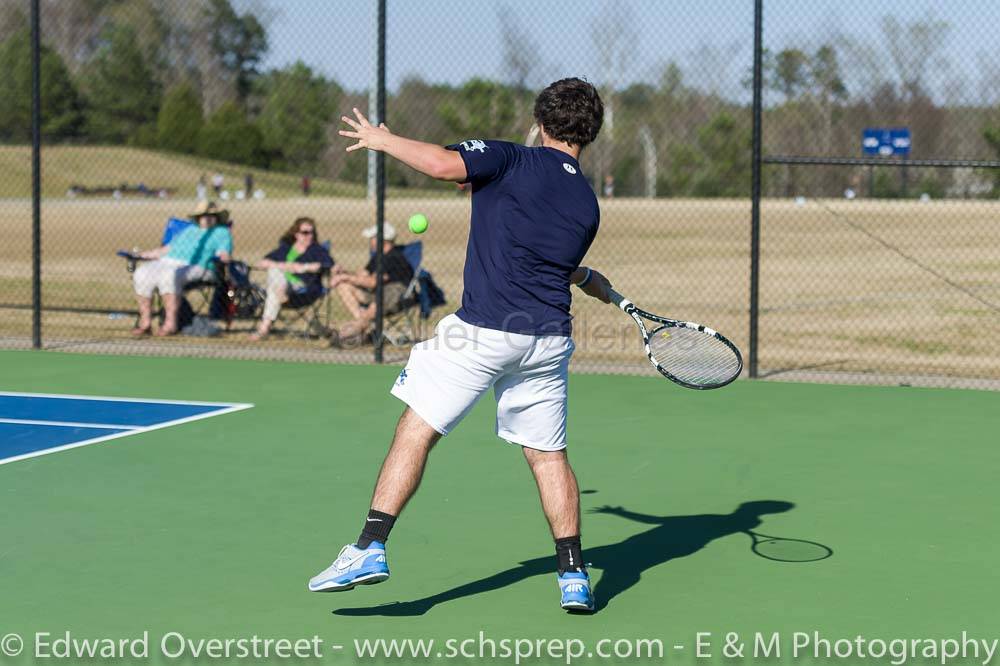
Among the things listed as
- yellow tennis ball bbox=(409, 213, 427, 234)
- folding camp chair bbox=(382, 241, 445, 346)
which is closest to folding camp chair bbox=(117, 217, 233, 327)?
folding camp chair bbox=(382, 241, 445, 346)

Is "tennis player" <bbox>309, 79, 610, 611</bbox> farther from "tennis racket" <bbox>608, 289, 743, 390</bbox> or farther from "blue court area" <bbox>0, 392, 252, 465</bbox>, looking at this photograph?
"blue court area" <bbox>0, 392, 252, 465</bbox>

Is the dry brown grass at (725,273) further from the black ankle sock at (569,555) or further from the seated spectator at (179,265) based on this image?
the black ankle sock at (569,555)

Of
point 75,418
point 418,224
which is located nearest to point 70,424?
point 75,418

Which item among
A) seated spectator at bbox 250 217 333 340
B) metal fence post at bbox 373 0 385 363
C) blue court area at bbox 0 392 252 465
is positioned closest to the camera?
blue court area at bbox 0 392 252 465

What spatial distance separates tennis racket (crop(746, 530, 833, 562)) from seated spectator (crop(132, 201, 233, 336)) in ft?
25.4

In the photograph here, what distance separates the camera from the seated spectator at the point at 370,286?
11.7m

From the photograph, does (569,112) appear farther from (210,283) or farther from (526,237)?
(210,283)

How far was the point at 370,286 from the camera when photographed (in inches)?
478

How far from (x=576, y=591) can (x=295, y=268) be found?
786cm

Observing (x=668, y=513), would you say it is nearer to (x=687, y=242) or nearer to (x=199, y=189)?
(x=687, y=242)

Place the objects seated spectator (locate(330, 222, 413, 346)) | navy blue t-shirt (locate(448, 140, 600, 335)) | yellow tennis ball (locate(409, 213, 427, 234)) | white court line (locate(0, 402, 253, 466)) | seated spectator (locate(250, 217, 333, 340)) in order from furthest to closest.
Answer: seated spectator (locate(250, 217, 333, 340)), seated spectator (locate(330, 222, 413, 346)), yellow tennis ball (locate(409, 213, 427, 234)), white court line (locate(0, 402, 253, 466)), navy blue t-shirt (locate(448, 140, 600, 335))

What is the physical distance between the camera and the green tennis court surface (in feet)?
15.8

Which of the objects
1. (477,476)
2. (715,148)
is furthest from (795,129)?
(477,476)

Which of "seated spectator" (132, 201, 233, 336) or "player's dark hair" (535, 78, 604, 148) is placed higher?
"player's dark hair" (535, 78, 604, 148)
